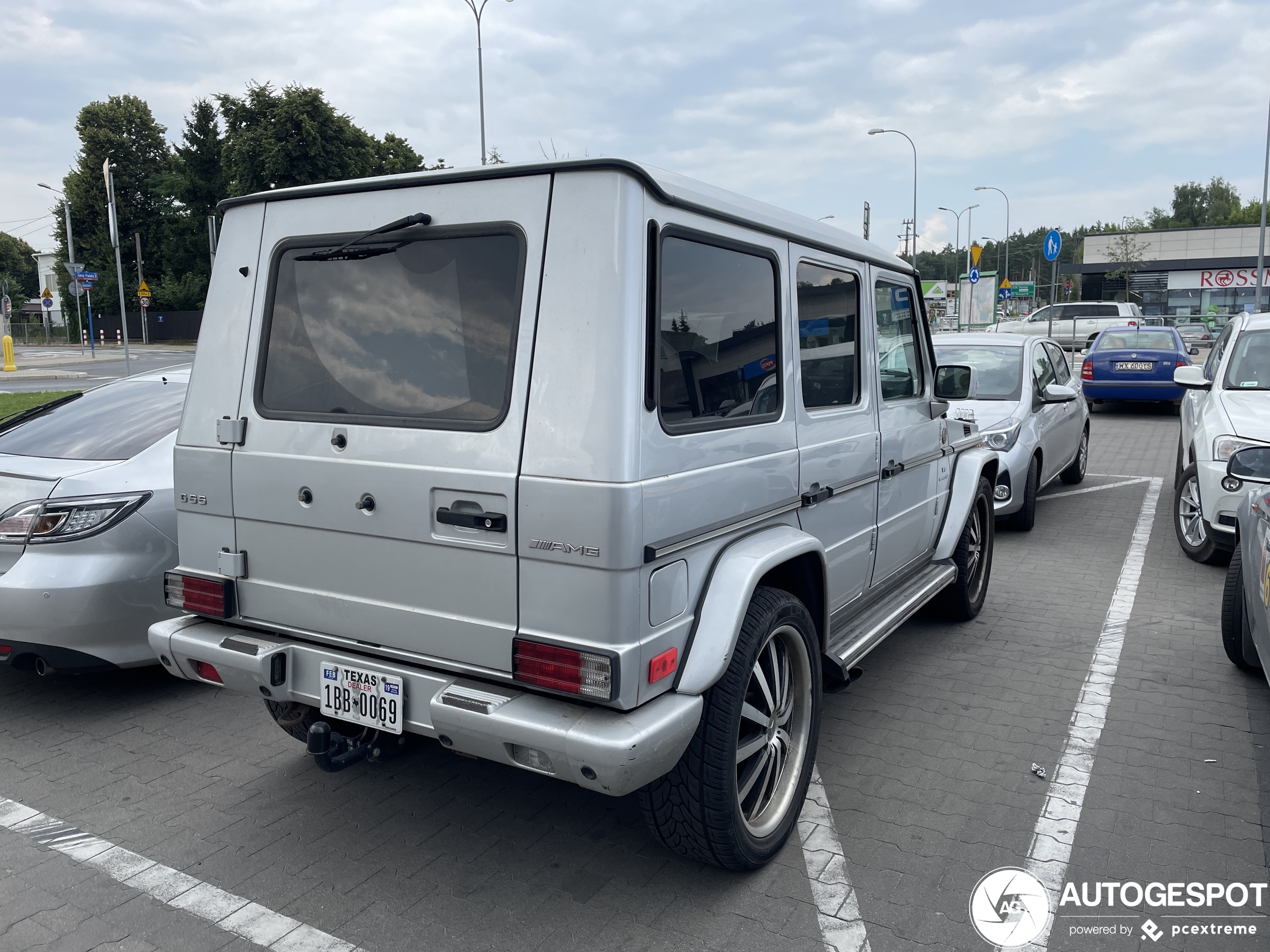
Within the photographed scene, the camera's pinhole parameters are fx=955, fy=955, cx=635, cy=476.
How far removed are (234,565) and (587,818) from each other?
1547mm

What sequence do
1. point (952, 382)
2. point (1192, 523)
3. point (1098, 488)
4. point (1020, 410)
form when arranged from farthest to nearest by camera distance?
point (1098, 488) < point (1020, 410) < point (1192, 523) < point (952, 382)

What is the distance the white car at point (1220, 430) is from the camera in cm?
659

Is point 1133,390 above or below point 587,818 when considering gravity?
above

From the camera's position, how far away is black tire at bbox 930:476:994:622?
569cm

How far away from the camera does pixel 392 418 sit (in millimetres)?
2918

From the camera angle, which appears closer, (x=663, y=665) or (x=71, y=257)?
(x=663, y=665)

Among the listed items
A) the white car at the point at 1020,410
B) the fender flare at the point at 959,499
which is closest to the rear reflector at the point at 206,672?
the fender flare at the point at 959,499

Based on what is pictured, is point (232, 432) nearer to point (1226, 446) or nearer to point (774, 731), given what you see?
point (774, 731)

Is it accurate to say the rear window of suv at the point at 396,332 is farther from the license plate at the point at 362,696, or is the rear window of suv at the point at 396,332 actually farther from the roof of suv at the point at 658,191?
the license plate at the point at 362,696

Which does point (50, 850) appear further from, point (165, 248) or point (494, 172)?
point (165, 248)

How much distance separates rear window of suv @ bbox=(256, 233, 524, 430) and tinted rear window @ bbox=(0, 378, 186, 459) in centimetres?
188

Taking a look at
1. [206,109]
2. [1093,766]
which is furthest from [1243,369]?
[206,109]

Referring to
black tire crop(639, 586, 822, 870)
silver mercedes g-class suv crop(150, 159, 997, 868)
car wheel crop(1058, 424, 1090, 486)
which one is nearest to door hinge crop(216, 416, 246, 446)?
silver mercedes g-class suv crop(150, 159, 997, 868)

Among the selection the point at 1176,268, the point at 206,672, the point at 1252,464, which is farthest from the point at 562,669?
the point at 1176,268
